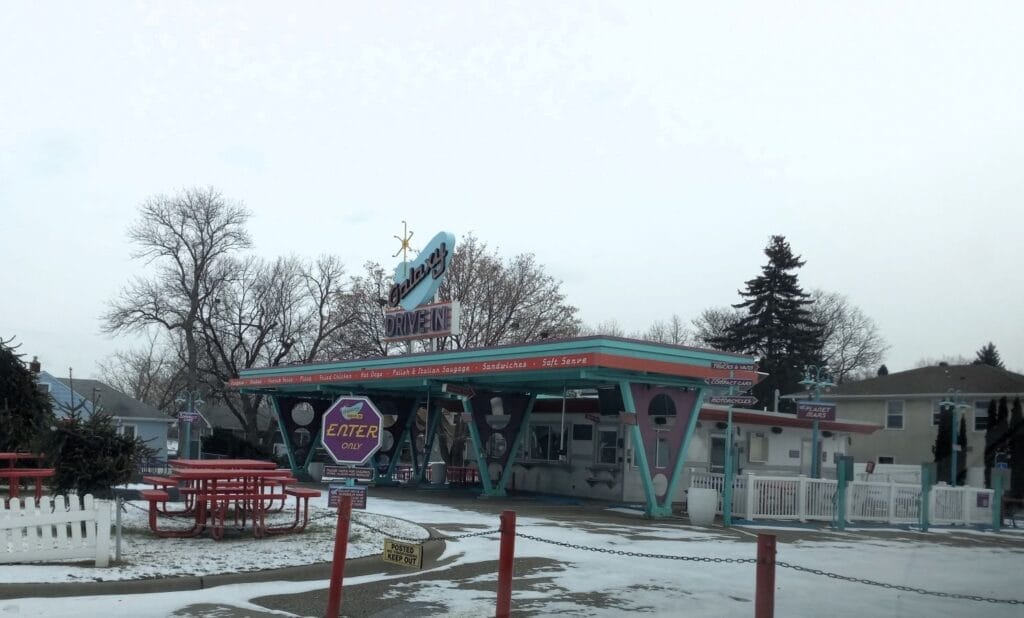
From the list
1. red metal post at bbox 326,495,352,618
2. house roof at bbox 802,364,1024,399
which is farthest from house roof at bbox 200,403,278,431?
red metal post at bbox 326,495,352,618

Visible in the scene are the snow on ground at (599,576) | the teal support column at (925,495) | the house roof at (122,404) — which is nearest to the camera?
the snow on ground at (599,576)

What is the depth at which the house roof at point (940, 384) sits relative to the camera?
41.0 metres

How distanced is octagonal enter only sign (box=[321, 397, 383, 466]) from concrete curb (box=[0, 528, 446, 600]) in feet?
4.21

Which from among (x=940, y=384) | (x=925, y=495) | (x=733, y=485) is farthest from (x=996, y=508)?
(x=940, y=384)

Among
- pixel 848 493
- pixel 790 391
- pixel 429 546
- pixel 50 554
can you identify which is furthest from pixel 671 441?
pixel 790 391

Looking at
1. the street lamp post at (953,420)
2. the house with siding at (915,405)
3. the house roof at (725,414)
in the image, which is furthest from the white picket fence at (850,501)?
the house with siding at (915,405)

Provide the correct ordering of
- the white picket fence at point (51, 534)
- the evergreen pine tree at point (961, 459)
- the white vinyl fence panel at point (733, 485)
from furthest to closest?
the evergreen pine tree at point (961, 459) < the white vinyl fence panel at point (733, 485) < the white picket fence at point (51, 534)

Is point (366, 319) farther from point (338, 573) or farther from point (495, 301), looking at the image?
point (338, 573)

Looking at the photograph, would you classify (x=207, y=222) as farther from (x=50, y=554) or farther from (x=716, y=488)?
(x=50, y=554)

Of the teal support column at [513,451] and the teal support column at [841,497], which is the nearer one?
the teal support column at [841,497]

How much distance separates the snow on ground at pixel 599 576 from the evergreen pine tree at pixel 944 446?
76.7 ft

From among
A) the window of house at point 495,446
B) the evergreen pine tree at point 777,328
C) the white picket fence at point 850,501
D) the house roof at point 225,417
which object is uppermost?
the evergreen pine tree at point 777,328

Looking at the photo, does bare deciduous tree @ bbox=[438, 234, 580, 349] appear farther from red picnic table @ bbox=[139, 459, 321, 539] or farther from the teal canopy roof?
red picnic table @ bbox=[139, 459, 321, 539]

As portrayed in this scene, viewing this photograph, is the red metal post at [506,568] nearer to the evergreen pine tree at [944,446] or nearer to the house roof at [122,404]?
the evergreen pine tree at [944,446]
